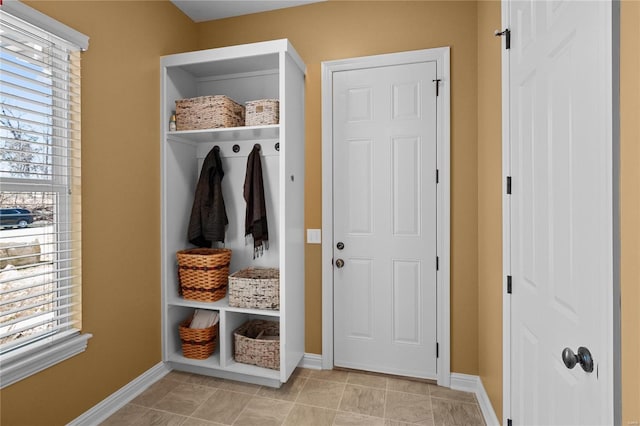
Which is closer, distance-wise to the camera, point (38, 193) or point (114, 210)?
point (38, 193)

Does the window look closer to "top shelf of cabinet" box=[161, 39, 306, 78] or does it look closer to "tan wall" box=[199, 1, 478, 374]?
"top shelf of cabinet" box=[161, 39, 306, 78]

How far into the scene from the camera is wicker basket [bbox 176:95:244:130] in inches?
92.0

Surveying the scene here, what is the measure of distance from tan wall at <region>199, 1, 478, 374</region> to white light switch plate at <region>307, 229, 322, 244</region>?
1.6 inches

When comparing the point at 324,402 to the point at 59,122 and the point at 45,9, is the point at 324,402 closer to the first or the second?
the point at 59,122

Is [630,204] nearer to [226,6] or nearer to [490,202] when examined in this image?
[490,202]

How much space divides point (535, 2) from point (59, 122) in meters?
2.28

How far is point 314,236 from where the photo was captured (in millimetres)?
2520

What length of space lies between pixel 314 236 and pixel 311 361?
3.16 feet

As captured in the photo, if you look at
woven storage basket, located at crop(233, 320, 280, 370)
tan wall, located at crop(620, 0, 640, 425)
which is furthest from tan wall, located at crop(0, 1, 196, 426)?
tan wall, located at crop(620, 0, 640, 425)

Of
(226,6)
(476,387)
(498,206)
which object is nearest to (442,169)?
(498,206)

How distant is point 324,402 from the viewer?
A: 6.91ft

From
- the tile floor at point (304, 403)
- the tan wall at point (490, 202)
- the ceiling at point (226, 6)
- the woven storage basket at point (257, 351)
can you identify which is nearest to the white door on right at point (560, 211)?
the tan wall at point (490, 202)

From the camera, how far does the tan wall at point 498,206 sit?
0.70 m

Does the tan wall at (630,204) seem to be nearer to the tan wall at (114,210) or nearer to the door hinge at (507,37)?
the door hinge at (507,37)
